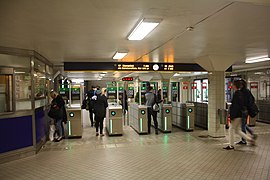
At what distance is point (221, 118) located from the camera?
22.2ft

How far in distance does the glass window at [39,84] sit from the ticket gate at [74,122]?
3.45 feet

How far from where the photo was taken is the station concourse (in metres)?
3.00

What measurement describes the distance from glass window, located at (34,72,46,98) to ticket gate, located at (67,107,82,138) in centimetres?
105

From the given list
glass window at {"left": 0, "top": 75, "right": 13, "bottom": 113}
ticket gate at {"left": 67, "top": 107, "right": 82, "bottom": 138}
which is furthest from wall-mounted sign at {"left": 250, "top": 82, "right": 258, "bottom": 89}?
glass window at {"left": 0, "top": 75, "right": 13, "bottom": 113}

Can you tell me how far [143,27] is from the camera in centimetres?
346

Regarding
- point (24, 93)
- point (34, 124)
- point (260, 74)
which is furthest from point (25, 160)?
point (260, 74)

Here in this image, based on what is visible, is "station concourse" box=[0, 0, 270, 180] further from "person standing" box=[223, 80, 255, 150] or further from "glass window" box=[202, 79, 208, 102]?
"glass window" box=[202, 79, 208, 102]

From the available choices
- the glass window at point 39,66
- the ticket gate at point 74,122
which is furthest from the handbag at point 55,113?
the glass window at point 39,66

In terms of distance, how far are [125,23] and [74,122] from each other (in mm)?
4643

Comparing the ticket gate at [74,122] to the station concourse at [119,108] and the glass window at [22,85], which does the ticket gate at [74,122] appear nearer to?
the station concourse at [119,108]

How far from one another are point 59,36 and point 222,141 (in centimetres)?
545

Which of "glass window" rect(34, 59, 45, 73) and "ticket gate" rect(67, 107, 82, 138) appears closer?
"glass window" rect(34, 59, 45, 73)

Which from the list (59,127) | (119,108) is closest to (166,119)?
(119,108)

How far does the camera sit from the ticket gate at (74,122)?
702 cm
